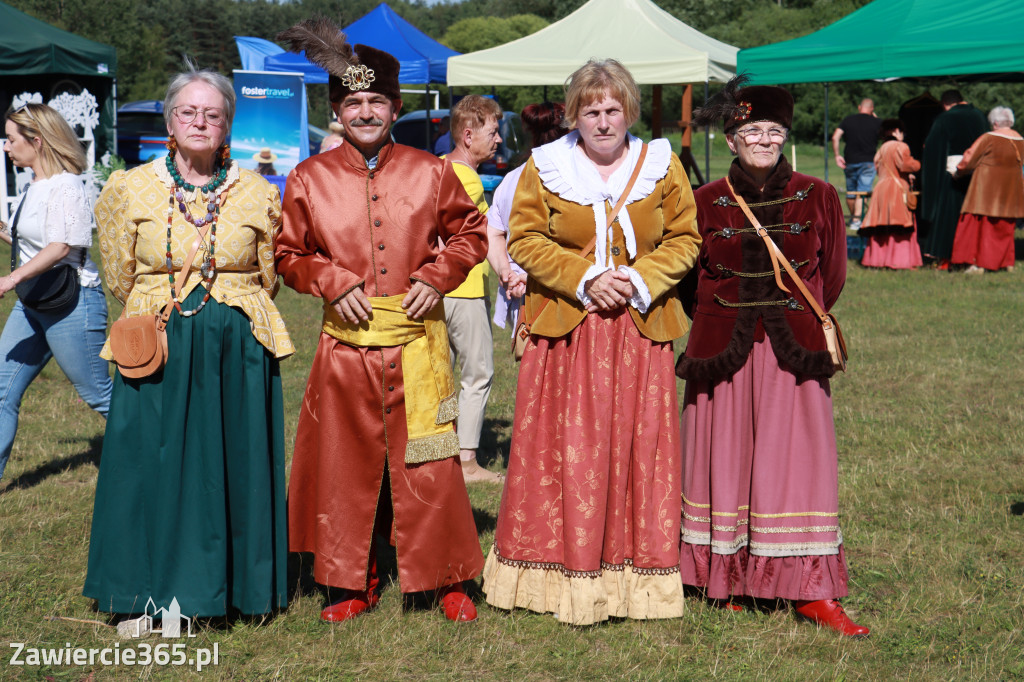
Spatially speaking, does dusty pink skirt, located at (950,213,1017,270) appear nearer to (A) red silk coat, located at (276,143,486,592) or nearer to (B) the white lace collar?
(B) the white lace collar

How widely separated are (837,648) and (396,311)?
6.38ft

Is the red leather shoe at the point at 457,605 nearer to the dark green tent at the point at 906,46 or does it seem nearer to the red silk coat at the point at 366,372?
the red silk coat at the point at 366,372

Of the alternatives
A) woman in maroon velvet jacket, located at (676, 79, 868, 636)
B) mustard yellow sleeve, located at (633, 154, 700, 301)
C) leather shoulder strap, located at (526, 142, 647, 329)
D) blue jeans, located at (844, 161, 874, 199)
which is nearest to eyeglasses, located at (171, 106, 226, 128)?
leather shoulder strap, located at (526, 142, 647, 329)

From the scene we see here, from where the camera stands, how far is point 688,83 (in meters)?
12.6

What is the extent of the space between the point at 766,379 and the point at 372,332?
1416 millimetres

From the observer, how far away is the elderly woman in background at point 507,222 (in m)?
4.84

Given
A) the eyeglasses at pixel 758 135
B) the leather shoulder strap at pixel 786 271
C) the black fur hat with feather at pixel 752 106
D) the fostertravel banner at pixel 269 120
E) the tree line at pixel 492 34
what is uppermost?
the tree line at pixel 492 34

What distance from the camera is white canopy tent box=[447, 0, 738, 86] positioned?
40.4 ft

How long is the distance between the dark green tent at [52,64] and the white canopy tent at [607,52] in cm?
589

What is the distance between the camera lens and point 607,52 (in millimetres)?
13125

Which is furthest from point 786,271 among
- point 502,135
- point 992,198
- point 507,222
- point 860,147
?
point 860,147

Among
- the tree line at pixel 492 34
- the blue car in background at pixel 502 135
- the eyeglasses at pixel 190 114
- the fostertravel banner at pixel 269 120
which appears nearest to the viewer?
the eyeglasses at pixel 190 114

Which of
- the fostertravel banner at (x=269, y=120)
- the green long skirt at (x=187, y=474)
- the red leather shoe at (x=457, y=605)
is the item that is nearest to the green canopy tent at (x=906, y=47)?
the fostertravel banner at (x=269, y=120)

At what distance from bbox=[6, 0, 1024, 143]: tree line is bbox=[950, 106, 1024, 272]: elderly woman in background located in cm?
1728
